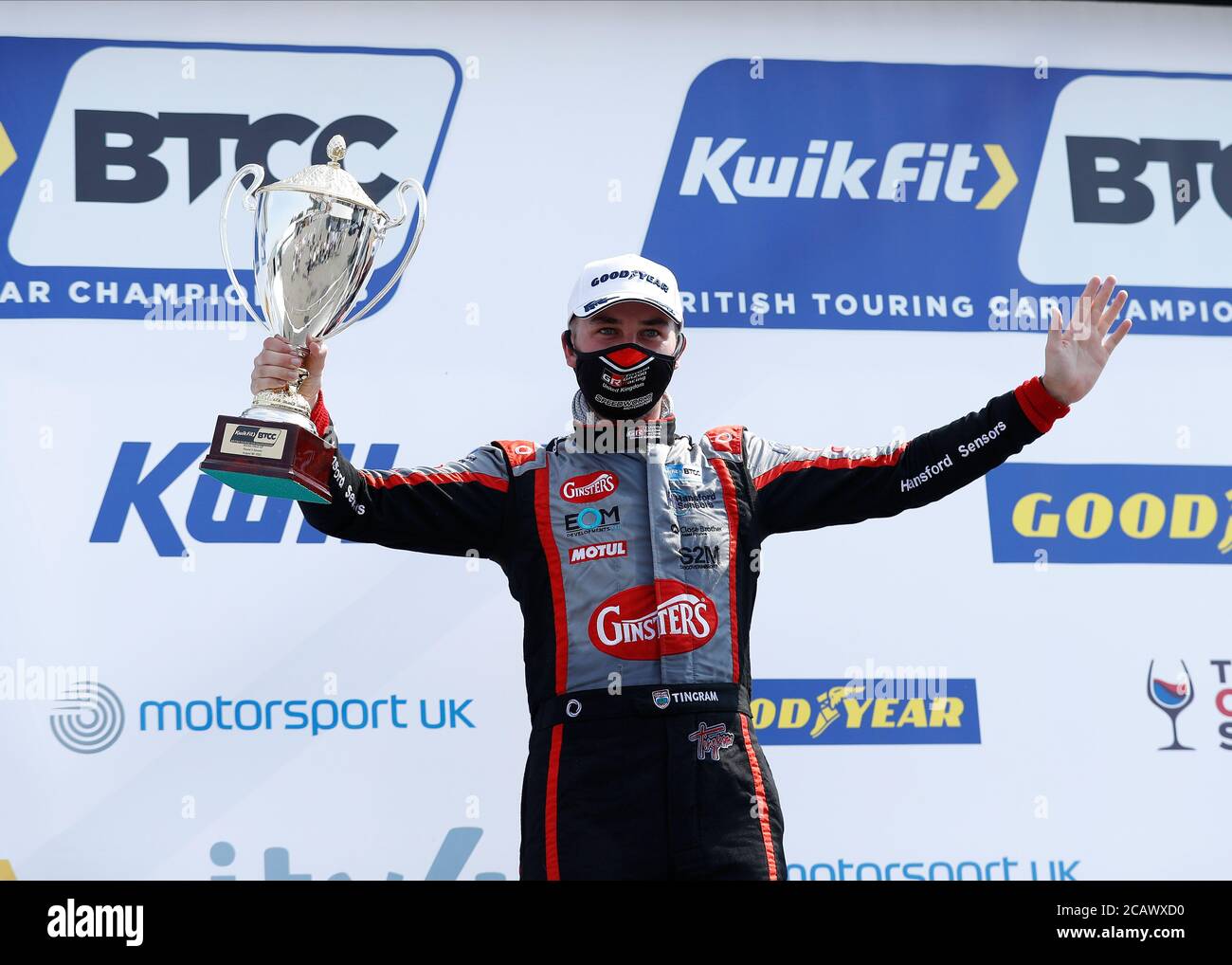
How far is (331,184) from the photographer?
2.42m

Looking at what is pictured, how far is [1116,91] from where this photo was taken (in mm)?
3635

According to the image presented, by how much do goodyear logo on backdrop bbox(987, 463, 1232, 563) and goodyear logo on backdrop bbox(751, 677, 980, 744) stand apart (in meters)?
0.37

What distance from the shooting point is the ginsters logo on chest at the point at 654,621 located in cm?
221

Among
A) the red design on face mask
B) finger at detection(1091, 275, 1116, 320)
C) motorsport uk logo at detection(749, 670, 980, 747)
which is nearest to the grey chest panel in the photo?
the red design on face mask

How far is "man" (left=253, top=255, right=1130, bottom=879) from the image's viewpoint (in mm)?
2133

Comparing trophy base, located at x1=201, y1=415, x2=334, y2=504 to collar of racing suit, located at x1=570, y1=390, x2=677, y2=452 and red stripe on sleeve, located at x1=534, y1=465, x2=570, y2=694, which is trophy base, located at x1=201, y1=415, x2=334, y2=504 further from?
collar of racing suit, located at x1=570, y1=390, x2=677, y2=452

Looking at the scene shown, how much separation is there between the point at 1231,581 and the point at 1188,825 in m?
0.58

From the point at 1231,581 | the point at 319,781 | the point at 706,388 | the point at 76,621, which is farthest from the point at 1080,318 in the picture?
the point at 76,621

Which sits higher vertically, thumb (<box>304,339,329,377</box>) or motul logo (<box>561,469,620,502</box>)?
thumb (<box>304,339,329,377</box>)

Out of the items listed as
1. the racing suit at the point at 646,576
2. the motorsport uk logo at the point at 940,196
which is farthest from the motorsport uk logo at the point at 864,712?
the racing suit at the point at 646,576

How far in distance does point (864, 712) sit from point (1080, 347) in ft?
4.18

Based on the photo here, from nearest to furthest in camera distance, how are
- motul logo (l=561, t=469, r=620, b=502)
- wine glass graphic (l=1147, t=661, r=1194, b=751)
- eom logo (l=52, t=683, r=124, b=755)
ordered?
motul logo (l=561, t=469, r=620, b=502)
eom logo (l=52, t=683, r=124, b=755)
wine glass graphic (l=1147, t=661, r=1194, b=751)

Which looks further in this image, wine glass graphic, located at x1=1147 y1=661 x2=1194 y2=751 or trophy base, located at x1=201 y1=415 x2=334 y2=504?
wine glass graphic, located at x1=1147 y1=661 x2=1194 y2=751

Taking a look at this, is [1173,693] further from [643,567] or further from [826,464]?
[643,567]
